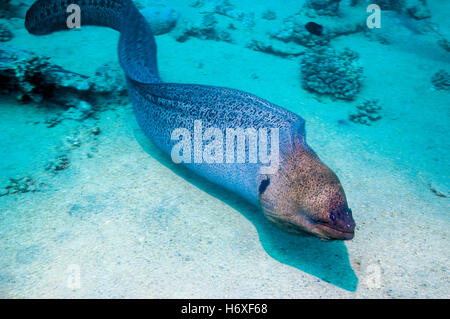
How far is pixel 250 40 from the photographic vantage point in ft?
20.1

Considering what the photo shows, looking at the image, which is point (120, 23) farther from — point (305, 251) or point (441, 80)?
point (441, 80)

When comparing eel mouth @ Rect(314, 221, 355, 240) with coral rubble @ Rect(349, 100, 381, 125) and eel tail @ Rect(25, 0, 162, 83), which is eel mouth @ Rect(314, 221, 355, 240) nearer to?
eel tail @ Rect(25, 0, 162, 83)

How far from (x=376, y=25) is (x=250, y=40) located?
151 inches

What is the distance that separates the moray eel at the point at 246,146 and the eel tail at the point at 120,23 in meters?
0.02

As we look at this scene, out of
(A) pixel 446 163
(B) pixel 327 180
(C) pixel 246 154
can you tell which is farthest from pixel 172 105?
(A) pixel 446 163

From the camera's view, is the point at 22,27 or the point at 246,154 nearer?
the point at 246,154

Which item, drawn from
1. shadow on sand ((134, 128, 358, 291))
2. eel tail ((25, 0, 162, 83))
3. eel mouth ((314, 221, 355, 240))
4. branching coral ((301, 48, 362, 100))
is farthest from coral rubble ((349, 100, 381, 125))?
eel tail ((25, 0, 162, 83))

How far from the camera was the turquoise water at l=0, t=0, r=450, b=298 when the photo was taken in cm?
190

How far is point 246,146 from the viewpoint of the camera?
2.19 metres

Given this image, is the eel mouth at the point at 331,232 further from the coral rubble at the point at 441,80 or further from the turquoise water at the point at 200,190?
Result: the coral rubble at the point at 441,80

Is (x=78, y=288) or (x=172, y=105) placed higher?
(x=172, y=105)

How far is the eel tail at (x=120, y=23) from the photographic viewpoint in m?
3.23

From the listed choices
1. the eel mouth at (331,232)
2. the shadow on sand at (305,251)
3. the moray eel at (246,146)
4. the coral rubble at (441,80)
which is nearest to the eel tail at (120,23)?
the moray eel at (246,146)
